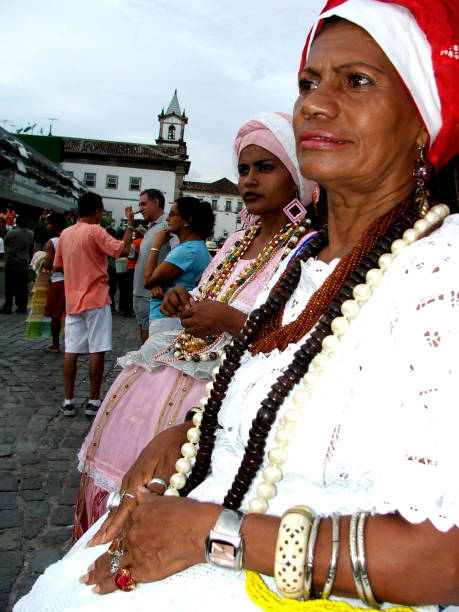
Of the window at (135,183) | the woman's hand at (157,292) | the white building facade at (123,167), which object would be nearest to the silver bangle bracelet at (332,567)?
the woman's hand at (157,292)

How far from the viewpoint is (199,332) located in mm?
2549

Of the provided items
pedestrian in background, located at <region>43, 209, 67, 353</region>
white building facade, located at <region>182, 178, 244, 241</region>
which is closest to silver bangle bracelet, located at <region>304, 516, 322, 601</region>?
pedestrian in background, located at <region>43, 209, 67, 353</region>

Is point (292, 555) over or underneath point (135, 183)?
underneath

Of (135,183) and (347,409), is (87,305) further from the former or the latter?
(135,183)

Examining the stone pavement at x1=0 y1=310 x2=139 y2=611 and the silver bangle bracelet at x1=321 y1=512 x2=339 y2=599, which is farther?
the stone pavement at x1=0 y1=310 x2=139 y2=611

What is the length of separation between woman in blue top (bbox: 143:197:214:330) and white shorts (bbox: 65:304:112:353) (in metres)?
0.79

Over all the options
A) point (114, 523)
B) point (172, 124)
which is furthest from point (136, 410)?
point (172, 124)

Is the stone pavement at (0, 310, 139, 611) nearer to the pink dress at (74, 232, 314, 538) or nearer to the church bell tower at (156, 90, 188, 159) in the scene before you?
the pink dress at (74, 232, 314, 538)

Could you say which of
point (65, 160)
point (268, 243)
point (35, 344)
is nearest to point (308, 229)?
point (268, 243)

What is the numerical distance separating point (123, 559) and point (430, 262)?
1042 millimetres

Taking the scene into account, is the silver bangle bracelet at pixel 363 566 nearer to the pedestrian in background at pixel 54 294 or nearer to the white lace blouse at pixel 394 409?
the white lace blouse at pixel 394 409

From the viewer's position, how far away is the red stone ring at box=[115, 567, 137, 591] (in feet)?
4.28

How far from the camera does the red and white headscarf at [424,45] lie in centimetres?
127

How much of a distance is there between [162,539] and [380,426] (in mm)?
591
